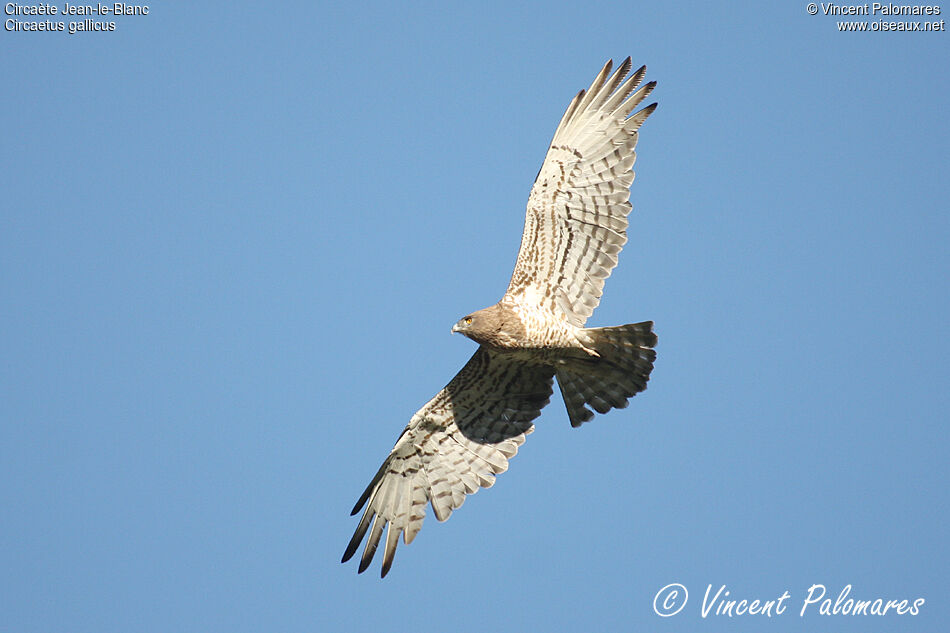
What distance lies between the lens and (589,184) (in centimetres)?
1059

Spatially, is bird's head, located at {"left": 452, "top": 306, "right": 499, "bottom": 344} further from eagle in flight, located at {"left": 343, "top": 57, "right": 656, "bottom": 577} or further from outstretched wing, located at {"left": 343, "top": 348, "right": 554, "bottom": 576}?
outstretched wing, located at {"left": 343, "top": 348, "right": 554, "bottom": 576}

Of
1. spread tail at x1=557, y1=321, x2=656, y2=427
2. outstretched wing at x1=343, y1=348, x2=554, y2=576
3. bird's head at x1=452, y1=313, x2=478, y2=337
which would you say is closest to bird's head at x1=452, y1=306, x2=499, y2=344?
bird's head at x1=452, y1=313, x2=478, y2=337

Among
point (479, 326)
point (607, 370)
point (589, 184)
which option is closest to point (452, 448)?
point (479, 326)

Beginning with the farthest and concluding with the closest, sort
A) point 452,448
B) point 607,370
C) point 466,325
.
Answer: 1. point 452,448
2. point 607,370
3. point 466,325

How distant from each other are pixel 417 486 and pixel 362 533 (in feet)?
2.41

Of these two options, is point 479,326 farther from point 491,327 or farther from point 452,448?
point 452,448

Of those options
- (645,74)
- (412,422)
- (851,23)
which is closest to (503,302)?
(412,422)

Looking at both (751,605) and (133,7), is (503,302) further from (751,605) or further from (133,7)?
(133,7)

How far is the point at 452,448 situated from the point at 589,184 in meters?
3.08

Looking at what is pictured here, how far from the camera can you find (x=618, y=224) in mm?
10625

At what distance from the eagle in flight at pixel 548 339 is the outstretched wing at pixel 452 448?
10mm

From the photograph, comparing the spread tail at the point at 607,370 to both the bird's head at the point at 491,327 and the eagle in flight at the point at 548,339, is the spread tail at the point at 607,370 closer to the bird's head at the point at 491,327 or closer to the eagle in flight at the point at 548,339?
the eagle in flight at the point at 548,339

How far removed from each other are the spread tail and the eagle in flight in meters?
0.01

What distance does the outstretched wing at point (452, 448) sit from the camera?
11305 mm
